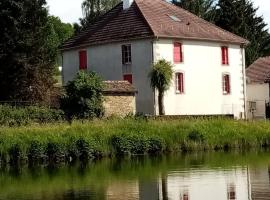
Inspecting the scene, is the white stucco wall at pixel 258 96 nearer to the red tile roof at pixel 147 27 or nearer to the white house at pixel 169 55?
the white house at pixel 169 55

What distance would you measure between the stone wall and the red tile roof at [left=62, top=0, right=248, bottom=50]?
728 cm

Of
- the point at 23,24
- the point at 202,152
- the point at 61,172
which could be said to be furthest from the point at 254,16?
the point at 61,172

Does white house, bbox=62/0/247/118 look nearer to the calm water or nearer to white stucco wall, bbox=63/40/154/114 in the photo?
white stucco wall, bbox=63/40/154/114

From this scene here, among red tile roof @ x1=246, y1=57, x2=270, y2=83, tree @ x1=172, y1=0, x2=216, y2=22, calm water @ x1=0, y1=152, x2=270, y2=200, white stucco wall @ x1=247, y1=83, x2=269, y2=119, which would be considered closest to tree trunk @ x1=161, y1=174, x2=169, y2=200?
calm water @ x1=0, y1=152, x2=270, y2=200

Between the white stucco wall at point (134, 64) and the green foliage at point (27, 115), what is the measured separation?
1152 cm

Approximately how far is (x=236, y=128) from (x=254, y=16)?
44.8m

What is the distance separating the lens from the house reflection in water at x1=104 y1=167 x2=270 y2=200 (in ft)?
69.8

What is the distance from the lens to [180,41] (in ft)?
181

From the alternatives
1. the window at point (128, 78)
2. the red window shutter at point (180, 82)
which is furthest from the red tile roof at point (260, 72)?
the window at point (128, 78)

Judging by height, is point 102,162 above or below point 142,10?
below

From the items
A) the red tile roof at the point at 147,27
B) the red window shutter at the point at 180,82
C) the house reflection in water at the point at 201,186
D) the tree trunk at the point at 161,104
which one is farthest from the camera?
the red window shutter at the point at 180,82

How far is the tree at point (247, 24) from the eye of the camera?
77375 millimetres

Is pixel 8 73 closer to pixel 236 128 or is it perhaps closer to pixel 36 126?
pixel 36 126


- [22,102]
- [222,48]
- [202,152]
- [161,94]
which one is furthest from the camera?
[222,48]
